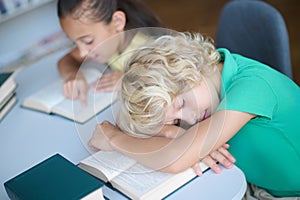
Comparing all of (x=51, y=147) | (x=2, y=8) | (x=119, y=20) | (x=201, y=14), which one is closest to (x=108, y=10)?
(x=119, y=20)

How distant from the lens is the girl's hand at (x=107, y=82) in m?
1.43

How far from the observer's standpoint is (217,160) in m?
1.04

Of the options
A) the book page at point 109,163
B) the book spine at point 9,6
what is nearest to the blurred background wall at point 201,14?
the book spine at point 9,6

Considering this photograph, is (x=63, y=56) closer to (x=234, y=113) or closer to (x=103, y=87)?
(x=103, y=87)

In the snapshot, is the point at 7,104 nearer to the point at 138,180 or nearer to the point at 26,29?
the point at 138,180

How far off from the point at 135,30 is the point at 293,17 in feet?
6.63

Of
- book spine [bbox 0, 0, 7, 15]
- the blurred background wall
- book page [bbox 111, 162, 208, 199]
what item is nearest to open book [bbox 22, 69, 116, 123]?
book page [bbox 111, 162, 208, 199]

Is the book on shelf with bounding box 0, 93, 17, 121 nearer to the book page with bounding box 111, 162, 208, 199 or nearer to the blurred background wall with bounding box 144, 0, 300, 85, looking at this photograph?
the book page with bounding box 111, 162, 208, 199

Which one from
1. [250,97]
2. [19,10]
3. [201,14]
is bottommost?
[201,14]

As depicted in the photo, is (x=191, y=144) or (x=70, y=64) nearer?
(x=191, y=144)

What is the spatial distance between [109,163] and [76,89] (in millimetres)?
450

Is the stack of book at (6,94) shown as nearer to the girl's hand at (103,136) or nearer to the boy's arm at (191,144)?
the girl's hand at (103,136)

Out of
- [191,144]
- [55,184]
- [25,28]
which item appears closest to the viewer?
[55,184]

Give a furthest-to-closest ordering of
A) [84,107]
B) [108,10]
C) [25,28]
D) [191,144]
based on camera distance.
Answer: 1. [25,28]
2. [108,10]
3. [84,107]
4. [191,144]
